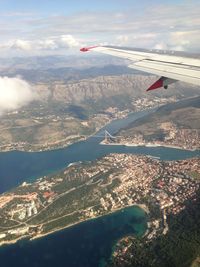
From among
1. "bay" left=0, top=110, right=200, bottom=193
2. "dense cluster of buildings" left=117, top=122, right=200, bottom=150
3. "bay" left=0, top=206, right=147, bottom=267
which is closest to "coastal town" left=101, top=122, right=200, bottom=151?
"dense cluster of buildings" left=117, top=122, right=200, bottom=150

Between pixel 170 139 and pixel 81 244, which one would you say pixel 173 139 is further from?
pixel 81 244

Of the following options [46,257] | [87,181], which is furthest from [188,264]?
[87,181]

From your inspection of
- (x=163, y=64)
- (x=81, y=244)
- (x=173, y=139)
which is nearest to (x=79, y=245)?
(x=81, y=244)

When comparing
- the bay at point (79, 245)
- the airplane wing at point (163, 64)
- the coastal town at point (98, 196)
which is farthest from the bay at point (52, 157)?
the airplane wing at point (163, 64)

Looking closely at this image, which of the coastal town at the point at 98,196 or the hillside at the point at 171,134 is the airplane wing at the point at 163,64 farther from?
the hillside at the point at 171,134

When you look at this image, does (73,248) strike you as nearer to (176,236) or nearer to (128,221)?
(128,221)

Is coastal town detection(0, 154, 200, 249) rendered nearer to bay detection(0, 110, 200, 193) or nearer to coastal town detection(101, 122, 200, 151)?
bay detection(0, 110, 200, 193)
